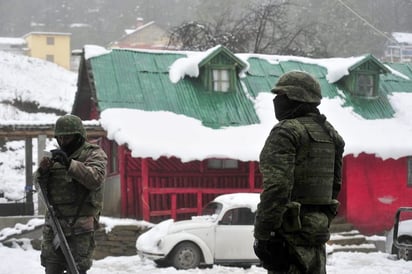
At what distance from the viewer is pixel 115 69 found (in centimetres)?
1950

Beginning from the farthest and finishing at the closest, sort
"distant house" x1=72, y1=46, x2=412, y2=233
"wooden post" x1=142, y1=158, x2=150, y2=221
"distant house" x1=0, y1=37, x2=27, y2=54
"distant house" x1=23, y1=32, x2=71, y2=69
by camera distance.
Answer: "distant house" x1=0, y1=37, x2=27, y2=54 < "distant house" x1=23, y1=32, x2=71, y2=69 < "distant house" x1=72, y1=46, x2=412, y2=233 < "wooden post" x1=142, y1=158, x2=150, y2=221

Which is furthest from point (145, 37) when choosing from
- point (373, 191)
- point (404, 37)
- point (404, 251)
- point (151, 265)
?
point (404, 251)

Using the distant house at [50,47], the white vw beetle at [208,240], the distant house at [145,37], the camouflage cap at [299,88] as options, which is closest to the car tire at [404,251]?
the white vw beetle at [208,240]

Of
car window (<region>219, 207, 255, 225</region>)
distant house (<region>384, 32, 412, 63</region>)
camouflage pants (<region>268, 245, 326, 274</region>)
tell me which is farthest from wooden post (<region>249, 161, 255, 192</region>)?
distant house (<region>384, 32, 412, 63</region>)

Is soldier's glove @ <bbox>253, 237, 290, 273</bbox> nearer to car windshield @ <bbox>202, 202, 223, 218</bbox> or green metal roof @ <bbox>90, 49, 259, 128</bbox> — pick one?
car windshield @ <bbox>202, 202, 223, 218</bbox>

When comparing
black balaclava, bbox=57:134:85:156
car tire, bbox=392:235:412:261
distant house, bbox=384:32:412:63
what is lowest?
car tire, bbox=392:235:412:261

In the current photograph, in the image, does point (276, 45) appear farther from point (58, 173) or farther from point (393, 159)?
point (58, 173)

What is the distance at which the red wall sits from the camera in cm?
1905

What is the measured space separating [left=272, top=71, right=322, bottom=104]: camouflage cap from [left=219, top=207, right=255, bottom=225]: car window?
861 cm

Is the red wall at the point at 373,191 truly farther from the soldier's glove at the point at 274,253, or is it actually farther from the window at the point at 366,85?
the soldier's glove at the point at 274,253

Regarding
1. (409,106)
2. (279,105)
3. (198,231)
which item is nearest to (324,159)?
(279,105)

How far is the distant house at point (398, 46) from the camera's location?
55.2m

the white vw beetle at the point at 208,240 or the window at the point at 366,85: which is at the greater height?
the window at the point at 366,85

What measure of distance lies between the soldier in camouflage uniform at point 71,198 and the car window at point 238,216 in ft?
24.9
